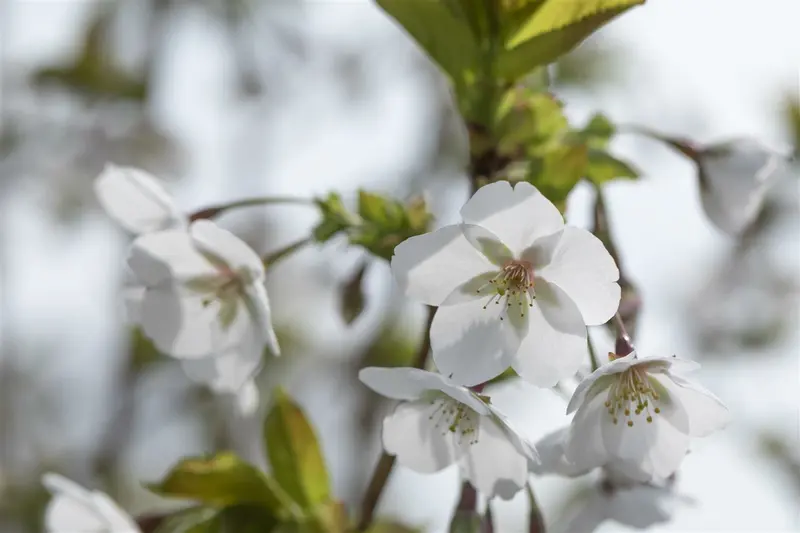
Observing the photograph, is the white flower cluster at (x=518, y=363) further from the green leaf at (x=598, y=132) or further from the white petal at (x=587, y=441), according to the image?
the green leaf at (x=598, y=132)

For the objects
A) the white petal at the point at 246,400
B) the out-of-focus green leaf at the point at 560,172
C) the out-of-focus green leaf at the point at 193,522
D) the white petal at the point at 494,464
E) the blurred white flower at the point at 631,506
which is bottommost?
the blurred white flower at the point at 631,506

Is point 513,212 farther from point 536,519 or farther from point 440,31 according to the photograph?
point 536,519

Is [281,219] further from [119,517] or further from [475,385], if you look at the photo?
[475,385]

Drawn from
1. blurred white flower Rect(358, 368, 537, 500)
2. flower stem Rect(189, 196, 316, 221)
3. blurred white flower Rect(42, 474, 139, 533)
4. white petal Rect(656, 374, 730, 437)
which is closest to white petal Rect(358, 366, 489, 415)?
blurred white flower Rect(358, 368, 537, 500)

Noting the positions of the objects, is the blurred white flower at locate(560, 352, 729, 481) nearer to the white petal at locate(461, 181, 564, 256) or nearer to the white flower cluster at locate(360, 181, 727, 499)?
the white flower cluster at locate(360, 181, 727, 499)

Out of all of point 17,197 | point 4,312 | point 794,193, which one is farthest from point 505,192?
point 17,197

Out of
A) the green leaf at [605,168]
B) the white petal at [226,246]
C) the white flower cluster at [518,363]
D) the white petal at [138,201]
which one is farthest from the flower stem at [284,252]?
the green leaf at [605,168]
